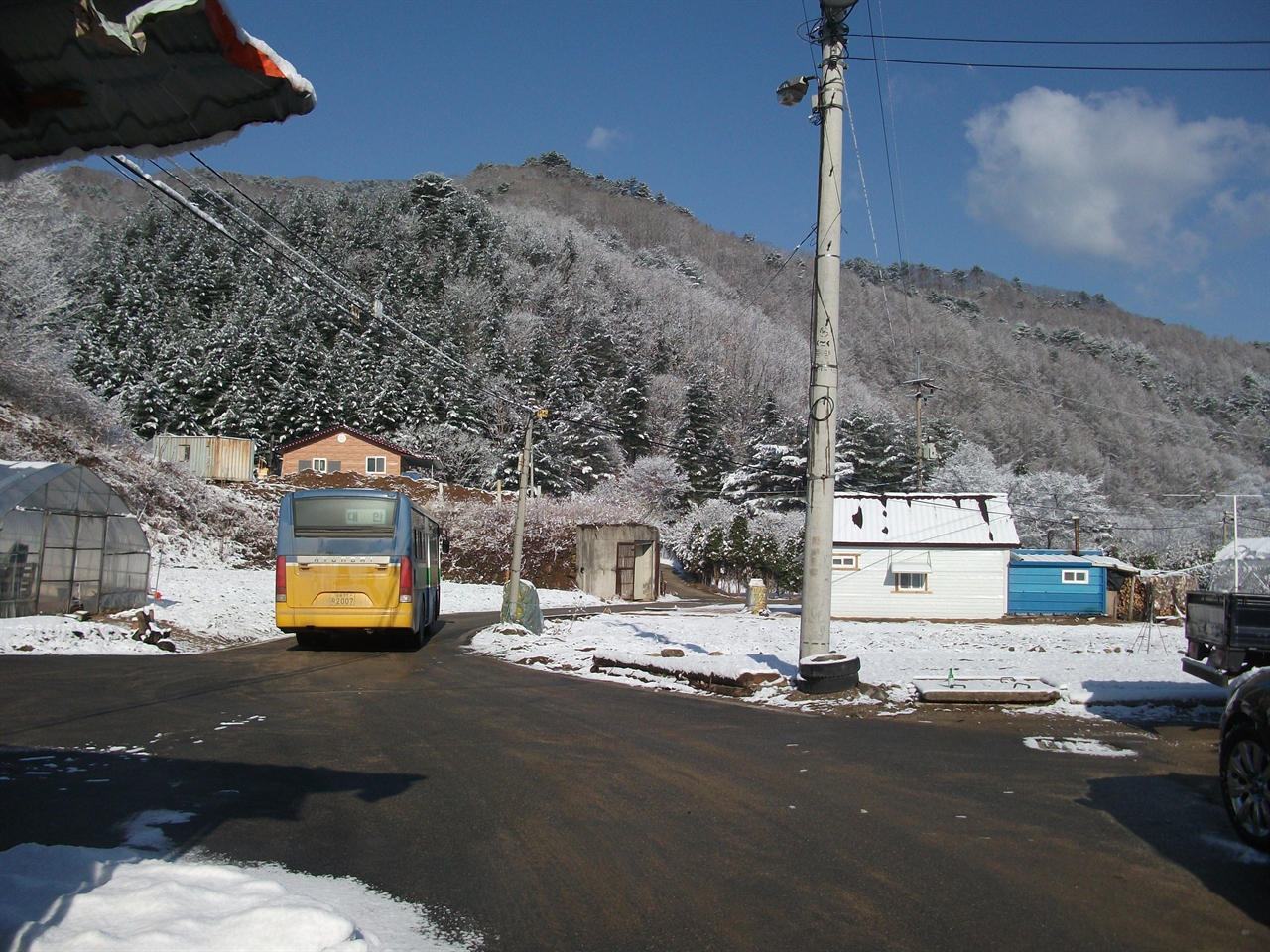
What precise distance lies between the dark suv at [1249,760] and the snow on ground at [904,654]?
4380 millimetres

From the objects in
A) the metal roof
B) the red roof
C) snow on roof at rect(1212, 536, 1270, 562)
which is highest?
the red roof

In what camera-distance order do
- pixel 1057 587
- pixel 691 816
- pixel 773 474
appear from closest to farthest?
pixel 691 816 → pixel 1057 587 → pixel 773 474

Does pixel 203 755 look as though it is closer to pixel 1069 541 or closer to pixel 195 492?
pixel 195 492

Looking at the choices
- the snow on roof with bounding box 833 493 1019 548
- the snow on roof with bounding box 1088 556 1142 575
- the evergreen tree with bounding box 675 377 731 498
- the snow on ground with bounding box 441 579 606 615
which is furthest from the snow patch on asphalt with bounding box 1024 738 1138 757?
the evergreen tree with bounding box 675 377 731 498

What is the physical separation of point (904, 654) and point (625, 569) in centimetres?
3660

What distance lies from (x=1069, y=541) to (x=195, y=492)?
5937cm

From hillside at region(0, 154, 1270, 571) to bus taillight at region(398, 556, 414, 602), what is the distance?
5025mm

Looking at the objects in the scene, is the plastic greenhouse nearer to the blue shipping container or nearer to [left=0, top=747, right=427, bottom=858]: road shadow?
[left=0, top=747, right=427, bottom=858]: road shadow

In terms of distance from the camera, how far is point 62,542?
19453 millimetres

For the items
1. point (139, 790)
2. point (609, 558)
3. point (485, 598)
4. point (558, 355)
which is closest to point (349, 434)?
point (609, 558)

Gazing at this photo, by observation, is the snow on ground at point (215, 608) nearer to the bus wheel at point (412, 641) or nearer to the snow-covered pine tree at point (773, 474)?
the bus wheel at point (412, 641)

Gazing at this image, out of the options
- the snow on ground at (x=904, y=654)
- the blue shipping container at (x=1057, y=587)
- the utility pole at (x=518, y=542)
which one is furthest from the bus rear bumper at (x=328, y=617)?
the blue shipping container at (x=1057, y=587)

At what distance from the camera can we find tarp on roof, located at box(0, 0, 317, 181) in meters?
2.83

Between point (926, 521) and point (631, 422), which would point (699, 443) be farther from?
point (926, 521)
